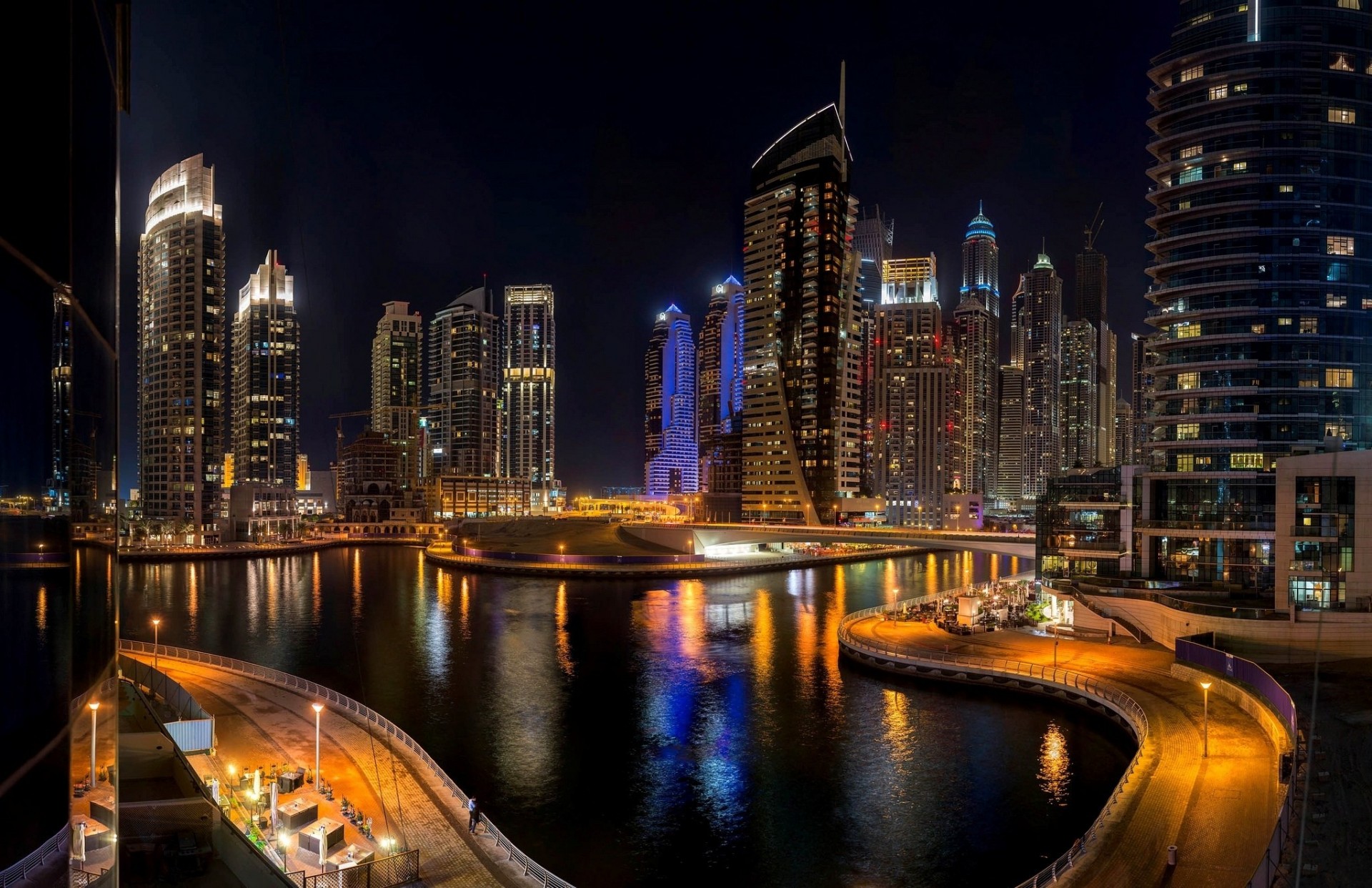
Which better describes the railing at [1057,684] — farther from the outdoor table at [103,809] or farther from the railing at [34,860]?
the railing at [34,860]

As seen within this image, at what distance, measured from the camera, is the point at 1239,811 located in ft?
72.4

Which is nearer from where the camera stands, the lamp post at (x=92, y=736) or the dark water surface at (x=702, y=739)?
the lamp post at (x=92, y=736)

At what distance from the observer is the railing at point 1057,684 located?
68.4 feet

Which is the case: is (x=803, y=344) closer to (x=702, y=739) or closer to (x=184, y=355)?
(x=184, y=355)

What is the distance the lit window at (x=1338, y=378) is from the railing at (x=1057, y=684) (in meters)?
31.8

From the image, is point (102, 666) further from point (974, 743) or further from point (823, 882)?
point (974, 743)

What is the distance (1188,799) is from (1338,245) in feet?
161

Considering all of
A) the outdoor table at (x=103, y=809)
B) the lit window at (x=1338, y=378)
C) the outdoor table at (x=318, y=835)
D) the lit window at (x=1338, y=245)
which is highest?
the lit window at (x=1338, y=245)

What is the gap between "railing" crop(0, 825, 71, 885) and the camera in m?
2.79

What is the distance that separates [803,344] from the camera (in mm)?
145250

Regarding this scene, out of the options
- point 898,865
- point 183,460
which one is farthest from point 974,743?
point 183,460

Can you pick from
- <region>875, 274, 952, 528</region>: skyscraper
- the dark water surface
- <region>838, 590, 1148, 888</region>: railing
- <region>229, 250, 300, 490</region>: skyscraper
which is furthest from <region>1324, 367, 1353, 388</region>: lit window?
<region>229, 250, 300, 490</region>: skyscraper

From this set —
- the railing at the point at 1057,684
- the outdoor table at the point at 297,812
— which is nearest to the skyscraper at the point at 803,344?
the railing at the point at 1057,684

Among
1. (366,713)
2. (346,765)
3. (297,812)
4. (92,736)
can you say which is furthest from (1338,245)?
(92,736)
